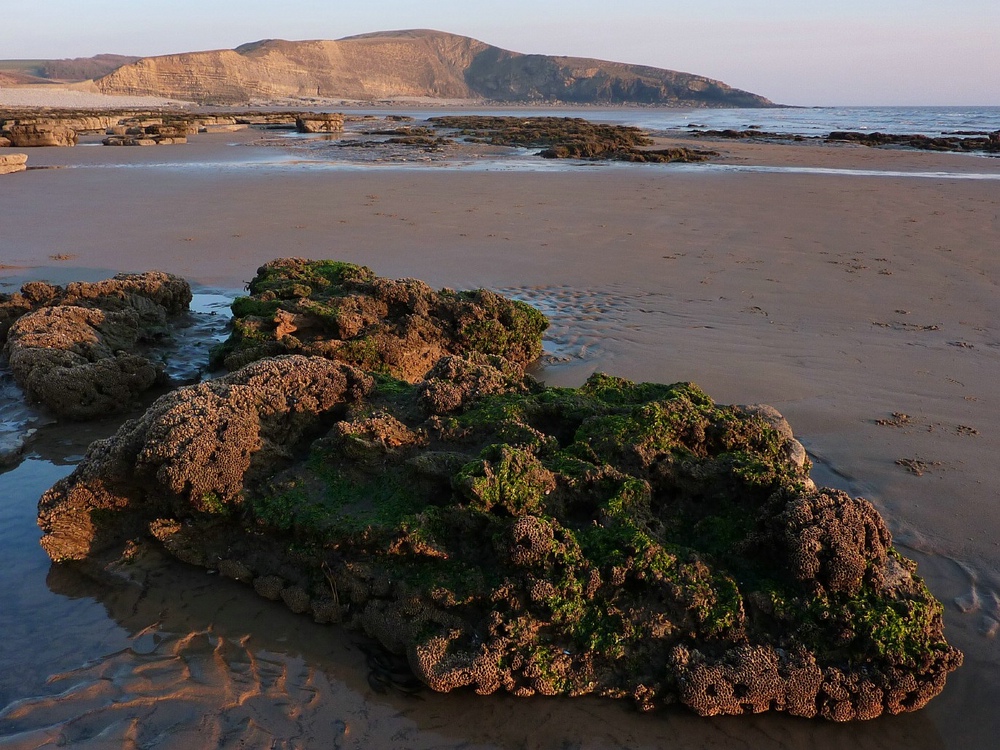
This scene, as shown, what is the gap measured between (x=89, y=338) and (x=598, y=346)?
12.7 feet

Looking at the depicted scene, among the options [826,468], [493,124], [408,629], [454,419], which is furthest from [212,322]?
[493,124]

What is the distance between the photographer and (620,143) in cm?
2766

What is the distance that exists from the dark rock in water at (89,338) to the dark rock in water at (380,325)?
2.33 feet

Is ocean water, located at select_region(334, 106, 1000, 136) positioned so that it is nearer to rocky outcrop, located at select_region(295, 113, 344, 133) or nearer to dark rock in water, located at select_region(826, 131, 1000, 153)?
dark rock in water, located at select_region(826, 131, 1000, 153)

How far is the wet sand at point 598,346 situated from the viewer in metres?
2.60

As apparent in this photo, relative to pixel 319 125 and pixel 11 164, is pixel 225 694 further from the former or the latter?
pixel 319 125

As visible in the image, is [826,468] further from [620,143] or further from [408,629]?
[620,143]

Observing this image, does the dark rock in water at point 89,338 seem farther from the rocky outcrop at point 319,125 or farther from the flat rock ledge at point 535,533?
the rocky outcrop at point 319,125

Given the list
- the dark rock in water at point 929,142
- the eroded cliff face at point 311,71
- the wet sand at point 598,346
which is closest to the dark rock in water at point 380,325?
the wet sand at point 598,346

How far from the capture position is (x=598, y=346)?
20.3 ft

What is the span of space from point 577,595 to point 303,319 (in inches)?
139

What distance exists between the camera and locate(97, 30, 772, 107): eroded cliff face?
96.8 m

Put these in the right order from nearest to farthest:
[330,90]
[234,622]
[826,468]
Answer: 1. [234,622]
2. [826,468]
3. [330,90]

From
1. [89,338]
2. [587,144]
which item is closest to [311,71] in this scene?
[587,144]
